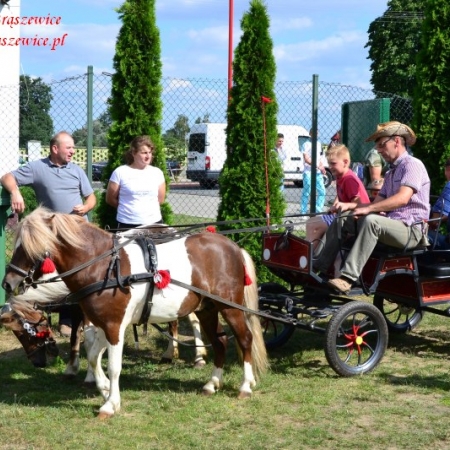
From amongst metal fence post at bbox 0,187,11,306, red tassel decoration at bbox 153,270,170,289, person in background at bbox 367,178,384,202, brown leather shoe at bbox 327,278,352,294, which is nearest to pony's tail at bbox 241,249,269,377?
brown leather shoe at bbox 327,278,352,294

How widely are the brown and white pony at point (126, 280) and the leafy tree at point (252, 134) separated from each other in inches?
144

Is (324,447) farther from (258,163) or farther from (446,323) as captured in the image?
(258,163)

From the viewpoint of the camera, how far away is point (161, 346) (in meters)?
7.41

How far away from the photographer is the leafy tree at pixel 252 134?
9.51 meters

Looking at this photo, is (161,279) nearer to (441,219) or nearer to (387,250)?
(387,250)

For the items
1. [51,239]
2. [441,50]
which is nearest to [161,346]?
[51,239]

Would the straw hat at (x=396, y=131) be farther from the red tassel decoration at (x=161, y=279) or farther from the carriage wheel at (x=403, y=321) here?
the red tassel decoration at (x=161, y=279)

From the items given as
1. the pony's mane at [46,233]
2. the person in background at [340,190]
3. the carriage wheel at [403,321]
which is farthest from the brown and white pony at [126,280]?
the carriage wheel at [403,321]

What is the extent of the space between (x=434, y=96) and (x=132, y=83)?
382 cm

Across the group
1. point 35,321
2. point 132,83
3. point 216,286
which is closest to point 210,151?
point 132,83

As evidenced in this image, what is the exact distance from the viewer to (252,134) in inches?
378

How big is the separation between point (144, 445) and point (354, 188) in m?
2.98

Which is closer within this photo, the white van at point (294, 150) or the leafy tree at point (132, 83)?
the leafy tree at point (132, 83)

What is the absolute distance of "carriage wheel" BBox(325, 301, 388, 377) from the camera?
6082 millimetres
